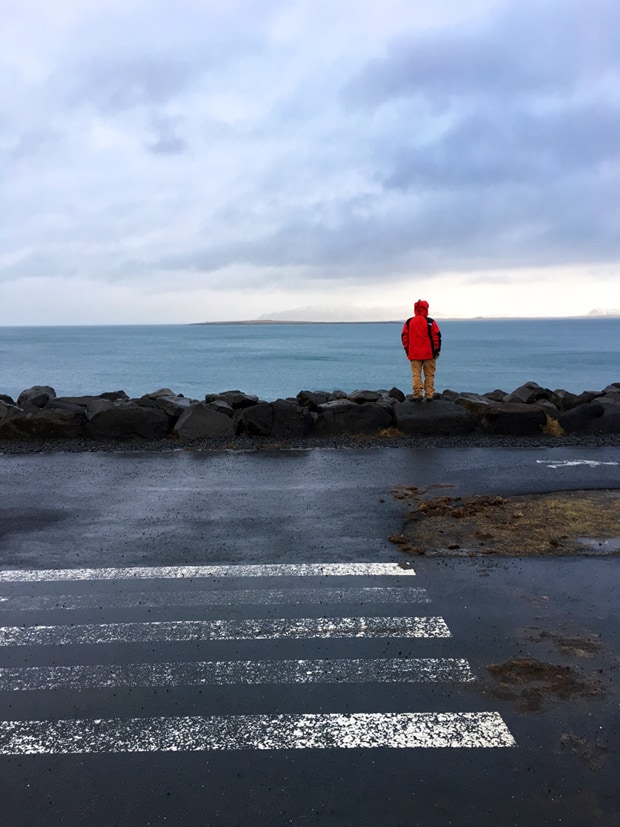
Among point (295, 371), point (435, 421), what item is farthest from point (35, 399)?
point (295, 371)

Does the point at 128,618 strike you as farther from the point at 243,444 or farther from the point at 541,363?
the point at 541,363

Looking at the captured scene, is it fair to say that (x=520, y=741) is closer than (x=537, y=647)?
Yes

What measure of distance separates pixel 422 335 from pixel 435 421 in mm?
2105

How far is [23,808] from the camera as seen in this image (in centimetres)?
317

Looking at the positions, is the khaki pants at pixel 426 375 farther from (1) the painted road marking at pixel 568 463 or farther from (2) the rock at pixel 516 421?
(1) the painted road marking at pixel 568 463

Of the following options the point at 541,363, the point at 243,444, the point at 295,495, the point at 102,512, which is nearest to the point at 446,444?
the point at 243,444

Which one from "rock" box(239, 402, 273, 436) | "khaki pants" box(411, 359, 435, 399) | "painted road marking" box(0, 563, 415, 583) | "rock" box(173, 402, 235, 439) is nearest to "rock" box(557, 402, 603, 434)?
"khaki pants" box(411, 359, 435, 399)

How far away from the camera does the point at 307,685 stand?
163 inches

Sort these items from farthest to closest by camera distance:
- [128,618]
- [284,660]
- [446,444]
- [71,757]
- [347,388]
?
[347,388] < [446,444] < [128,618] < [284,660] < [71,757]

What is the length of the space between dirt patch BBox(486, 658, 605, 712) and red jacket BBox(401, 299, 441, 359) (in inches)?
416

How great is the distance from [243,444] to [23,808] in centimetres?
955

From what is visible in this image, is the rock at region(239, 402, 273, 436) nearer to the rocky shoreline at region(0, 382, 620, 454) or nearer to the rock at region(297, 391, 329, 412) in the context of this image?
the rocky shoreline at region(0, 382, 620, 454)

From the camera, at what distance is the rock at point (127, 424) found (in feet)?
43.9

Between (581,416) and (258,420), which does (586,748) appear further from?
(581,416)
